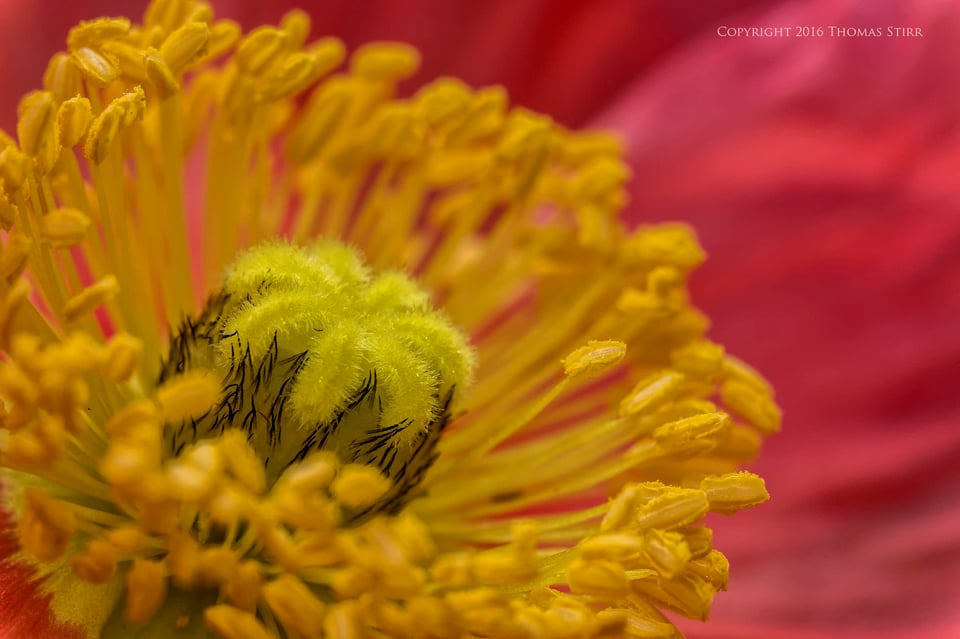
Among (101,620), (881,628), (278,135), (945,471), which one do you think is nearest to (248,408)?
(101,620)

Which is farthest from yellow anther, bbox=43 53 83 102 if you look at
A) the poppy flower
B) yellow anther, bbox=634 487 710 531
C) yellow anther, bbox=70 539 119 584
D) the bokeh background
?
yellow anther, bbox=634 487 710 531

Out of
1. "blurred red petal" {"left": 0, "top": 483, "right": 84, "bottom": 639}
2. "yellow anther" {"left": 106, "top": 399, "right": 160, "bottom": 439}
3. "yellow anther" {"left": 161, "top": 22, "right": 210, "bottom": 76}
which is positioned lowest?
"blurred red petal" {"left": 0, "top": 483, "right": 84, "bottom": 639}

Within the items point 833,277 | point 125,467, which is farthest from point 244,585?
point 833,277

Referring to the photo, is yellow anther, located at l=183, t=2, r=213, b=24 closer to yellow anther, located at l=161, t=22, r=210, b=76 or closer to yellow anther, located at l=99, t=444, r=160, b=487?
yellow anther, located at l=161, t=22, r=210, b=76

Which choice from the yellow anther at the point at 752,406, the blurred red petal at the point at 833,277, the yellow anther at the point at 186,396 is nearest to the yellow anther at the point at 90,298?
the yellow anther at the point at 186,396

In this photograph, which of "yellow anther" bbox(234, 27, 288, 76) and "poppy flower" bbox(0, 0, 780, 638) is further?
"yellow anther" bbox(234, 27, 288, 76)

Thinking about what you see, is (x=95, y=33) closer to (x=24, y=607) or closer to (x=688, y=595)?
(x=24, y=607)
